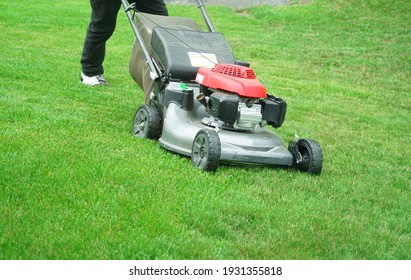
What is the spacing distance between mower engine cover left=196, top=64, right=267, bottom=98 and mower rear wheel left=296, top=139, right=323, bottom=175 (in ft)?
1.18

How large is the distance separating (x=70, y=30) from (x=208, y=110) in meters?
7.08

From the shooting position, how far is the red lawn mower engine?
3598 millimetres

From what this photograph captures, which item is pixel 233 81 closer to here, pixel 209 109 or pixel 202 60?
pixel 209 109

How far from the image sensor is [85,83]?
5.88 metres

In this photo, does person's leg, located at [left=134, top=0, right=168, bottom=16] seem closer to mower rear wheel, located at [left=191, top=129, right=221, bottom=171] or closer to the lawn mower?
the lawn mower

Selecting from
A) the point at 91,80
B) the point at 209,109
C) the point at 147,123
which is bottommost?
the point at 91,80

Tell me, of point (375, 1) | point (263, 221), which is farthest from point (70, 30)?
point (263, 221)

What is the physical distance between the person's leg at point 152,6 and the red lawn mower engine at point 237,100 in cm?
157

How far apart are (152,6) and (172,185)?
2.48m

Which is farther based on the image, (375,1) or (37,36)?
(375,1)

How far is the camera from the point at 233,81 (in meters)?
3.64

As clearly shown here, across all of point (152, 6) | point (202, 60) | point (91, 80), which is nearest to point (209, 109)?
point (202, 60)

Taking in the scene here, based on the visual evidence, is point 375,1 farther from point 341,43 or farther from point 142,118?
point 142,118

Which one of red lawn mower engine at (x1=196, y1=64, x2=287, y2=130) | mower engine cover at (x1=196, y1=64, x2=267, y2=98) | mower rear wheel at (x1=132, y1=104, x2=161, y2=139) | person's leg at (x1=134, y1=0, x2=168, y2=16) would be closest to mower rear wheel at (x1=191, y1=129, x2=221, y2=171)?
red lawn mower engine at (x1=196, y1=64, x2=287, y2=130)
